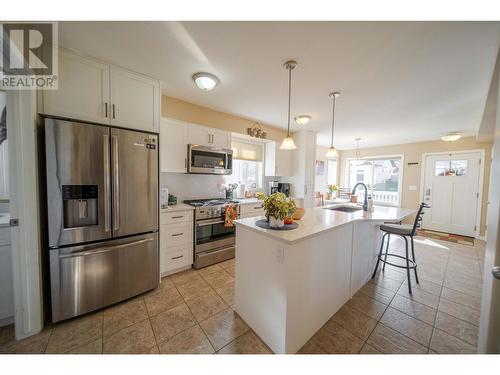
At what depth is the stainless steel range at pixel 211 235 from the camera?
2.68 m

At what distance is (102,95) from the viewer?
1.83 meters

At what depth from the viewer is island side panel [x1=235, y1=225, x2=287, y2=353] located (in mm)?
1360

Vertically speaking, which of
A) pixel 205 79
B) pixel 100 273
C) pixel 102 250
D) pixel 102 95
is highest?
pixel 205 79

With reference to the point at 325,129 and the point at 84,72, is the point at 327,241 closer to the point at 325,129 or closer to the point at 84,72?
the point at 84,72

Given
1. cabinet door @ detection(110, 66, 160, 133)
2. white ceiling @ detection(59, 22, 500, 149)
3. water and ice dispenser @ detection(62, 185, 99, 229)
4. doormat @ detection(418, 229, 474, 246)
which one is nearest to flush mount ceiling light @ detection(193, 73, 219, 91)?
white ceiling @ detection(59, 22, 500, 149)

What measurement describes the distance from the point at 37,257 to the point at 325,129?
4718mm

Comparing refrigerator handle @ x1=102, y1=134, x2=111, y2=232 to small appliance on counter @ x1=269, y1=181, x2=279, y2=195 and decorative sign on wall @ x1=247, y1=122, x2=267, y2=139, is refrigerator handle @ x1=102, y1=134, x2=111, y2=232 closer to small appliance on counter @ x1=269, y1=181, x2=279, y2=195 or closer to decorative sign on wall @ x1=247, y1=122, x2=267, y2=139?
decorative sign on wall @ x1=247, y1=122, x2=267, y2=139

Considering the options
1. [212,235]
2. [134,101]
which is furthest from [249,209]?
[134,101]

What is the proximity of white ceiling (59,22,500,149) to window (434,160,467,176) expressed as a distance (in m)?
2.56

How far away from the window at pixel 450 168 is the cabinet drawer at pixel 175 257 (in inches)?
250

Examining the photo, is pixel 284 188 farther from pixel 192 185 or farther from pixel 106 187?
pixel 106 187

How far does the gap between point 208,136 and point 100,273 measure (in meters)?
2.23
